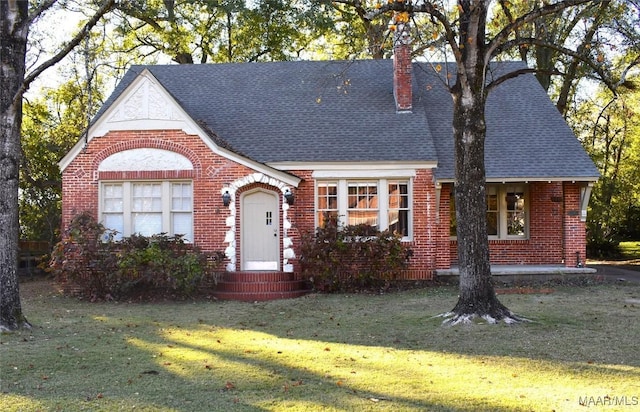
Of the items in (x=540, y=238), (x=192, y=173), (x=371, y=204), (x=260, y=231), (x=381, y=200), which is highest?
(x=192, y=173)

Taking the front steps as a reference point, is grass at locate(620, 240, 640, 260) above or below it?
above

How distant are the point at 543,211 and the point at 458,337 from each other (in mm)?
10128

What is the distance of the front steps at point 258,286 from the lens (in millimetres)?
15109

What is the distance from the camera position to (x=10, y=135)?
34.9ft

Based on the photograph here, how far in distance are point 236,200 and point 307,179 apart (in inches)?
79.4

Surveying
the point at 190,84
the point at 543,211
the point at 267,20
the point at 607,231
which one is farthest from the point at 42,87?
the point at 607,231

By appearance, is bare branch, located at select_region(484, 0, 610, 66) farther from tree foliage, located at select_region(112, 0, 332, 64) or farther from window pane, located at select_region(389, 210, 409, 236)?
tree foliage, located at select_region(112, 0, 332, 64)

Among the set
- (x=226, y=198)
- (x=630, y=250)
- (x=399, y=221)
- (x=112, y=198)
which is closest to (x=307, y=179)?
(x=226, y=198)

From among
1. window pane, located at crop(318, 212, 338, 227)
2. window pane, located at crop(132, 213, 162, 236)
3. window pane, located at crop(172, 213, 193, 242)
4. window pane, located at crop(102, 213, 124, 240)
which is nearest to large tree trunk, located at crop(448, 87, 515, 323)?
window pane, located at crop(318, 212, 338, 227)

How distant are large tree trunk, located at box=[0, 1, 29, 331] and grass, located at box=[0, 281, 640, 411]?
0.94m

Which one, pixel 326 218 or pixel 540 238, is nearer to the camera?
pixel 326 218

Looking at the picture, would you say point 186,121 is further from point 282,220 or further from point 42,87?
point 42,87

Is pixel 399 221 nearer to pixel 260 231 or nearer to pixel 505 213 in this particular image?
pixel 505 213

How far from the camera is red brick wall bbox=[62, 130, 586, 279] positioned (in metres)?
16.6
